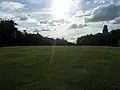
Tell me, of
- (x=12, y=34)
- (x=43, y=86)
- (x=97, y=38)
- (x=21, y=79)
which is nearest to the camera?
(x=43, y=86)

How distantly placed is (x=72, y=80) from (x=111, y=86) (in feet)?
10.1

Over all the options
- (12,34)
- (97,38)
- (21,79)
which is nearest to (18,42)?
(12,34)

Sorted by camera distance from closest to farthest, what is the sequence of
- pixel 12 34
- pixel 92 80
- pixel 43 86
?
1. pixel 43 86
2. pixel 92 80
3. pixel 12 34

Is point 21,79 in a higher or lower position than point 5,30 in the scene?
lower

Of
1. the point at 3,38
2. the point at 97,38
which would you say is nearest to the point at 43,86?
the point at 3,38

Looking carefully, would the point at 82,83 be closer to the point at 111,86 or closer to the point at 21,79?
the point at 111,86

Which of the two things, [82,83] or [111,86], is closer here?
[111,86]

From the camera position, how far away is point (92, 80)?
54.1ft

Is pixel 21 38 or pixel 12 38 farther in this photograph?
pixel 21 38

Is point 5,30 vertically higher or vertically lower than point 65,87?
higher

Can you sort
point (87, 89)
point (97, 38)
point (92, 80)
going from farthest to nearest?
point (97, 38) → point (92, 80) → point (87, 89)

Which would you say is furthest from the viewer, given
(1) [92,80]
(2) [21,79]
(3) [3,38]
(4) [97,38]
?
(4) [97,38]

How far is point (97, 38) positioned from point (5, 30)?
42.3 metres

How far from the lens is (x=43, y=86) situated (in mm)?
14719
